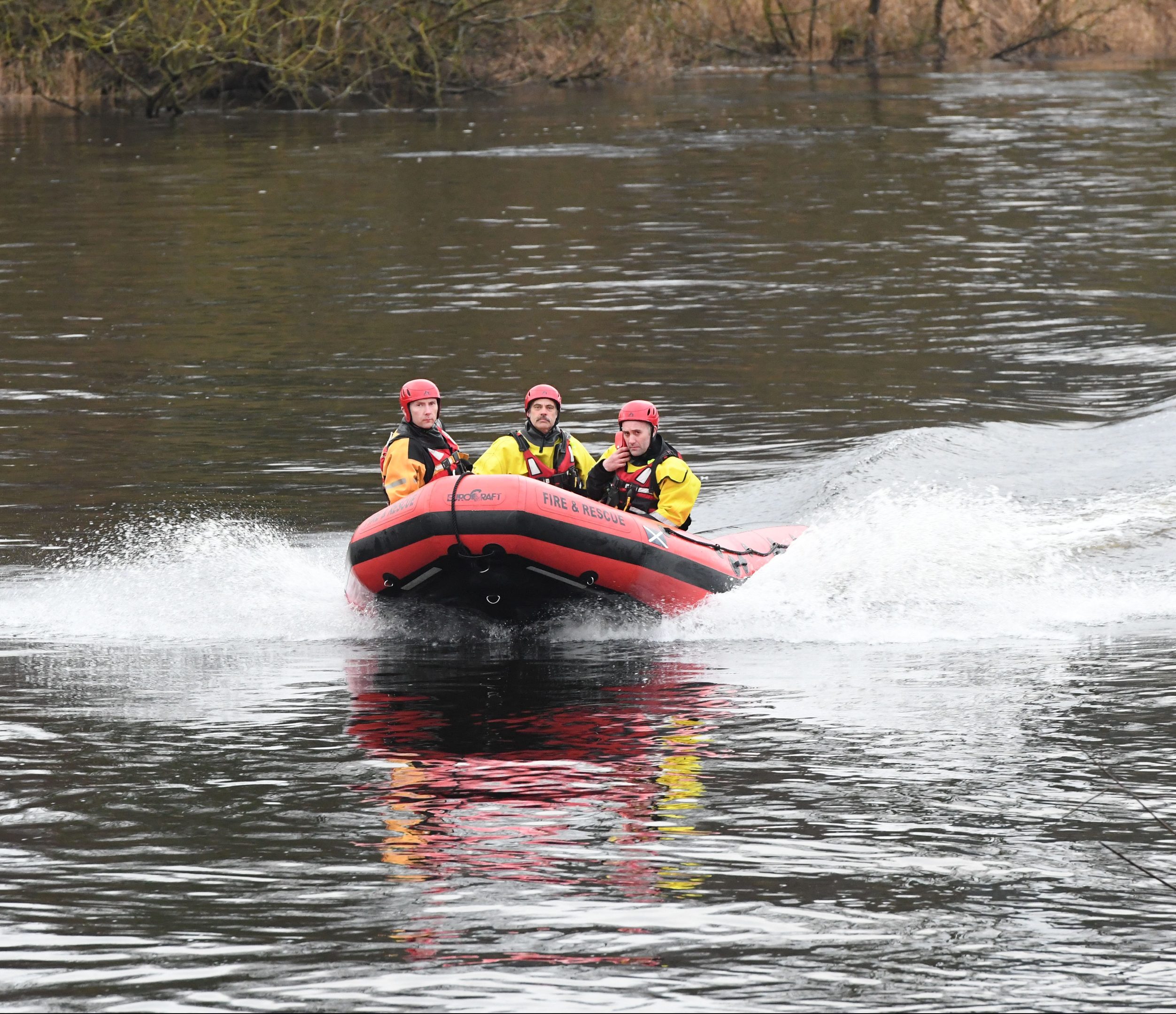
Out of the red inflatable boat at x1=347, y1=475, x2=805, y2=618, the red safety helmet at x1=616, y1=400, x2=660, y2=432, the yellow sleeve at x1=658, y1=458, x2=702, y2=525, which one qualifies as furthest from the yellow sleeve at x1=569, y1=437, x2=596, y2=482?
the red inflatable boat at x1=347, y1=475, x2=805, y2=618

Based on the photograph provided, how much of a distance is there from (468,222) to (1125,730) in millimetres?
16225

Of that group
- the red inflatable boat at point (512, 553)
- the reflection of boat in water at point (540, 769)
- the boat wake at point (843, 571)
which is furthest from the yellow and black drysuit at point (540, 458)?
the reflection of boat in water at point (540, 769)

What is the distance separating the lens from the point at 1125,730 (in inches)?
249

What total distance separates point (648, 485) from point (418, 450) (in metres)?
1.13

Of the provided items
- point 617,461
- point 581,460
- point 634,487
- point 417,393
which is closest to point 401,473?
point 417,393

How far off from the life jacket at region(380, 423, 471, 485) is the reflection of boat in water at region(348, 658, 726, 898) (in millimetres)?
1205

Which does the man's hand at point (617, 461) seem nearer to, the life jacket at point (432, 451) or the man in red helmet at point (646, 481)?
the man in red helmet at point (646, 481)

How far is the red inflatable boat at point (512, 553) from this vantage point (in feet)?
25.8

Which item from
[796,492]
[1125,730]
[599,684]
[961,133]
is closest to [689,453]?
[796,492]

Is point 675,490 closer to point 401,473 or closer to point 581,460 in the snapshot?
point 581,460

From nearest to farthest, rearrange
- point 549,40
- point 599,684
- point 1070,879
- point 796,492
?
1. point 1070,879
2. point 599,684
3. point 796,492
4. point 549,40

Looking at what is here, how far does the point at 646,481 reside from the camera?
9031mm

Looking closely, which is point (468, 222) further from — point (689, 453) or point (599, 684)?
point (599, 684)

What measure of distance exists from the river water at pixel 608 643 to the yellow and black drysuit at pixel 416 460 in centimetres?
64
